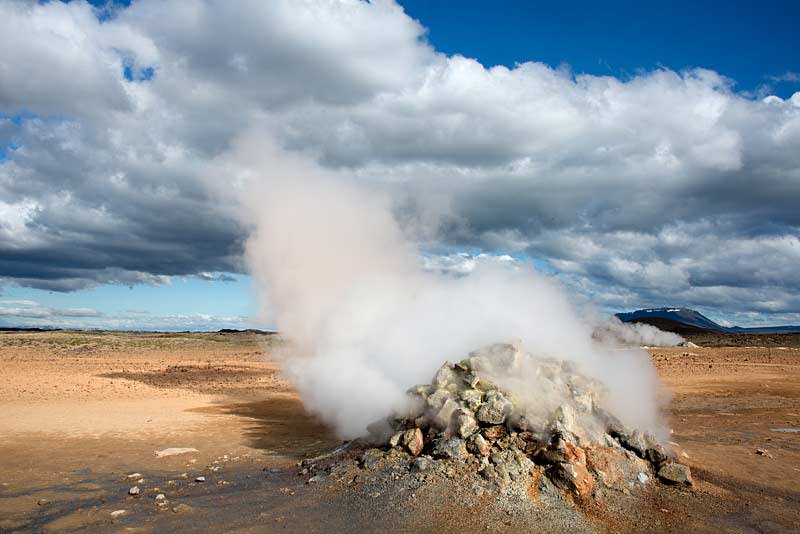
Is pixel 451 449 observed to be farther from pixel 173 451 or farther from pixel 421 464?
pixel 173 451

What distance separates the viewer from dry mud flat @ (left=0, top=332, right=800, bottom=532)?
735cm

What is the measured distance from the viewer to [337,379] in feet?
39.8

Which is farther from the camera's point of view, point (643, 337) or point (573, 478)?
point (643, 337)

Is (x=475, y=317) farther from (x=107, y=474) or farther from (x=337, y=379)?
(x=107, y=474)

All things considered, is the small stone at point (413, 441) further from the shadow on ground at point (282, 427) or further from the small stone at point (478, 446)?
the shadow on ground at point (282, 427)

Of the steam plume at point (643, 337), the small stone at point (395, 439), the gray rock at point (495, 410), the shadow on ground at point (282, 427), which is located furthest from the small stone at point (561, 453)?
the steam plume at point (643, 337)

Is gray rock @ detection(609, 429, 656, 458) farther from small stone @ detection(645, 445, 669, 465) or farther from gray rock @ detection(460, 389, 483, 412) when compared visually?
gray rock @ detection(460, 389, 483, 412)

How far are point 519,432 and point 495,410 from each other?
0.49 m

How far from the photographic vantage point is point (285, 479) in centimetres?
920

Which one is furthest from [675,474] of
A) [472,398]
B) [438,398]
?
[438,398]

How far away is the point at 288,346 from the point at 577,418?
8.72m

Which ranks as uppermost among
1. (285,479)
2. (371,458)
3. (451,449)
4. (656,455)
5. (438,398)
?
(438,398)

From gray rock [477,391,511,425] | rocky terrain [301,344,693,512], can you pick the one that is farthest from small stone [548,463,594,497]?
gray rock [477,391,511,425]

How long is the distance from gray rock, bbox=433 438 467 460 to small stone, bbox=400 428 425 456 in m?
0.35
